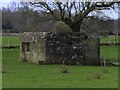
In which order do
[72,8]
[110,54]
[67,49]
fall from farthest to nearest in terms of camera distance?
[110,54]
[72,8]
[67,49]

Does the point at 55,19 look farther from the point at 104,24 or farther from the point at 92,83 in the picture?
the point at 92,83

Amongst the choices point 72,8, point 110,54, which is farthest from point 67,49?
point 110,54

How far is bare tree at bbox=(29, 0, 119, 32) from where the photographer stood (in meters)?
29.0

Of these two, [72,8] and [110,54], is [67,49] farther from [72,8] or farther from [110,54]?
[110,54]

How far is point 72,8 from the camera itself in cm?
3017

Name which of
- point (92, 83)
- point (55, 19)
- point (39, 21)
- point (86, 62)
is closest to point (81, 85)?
point (92, 83)

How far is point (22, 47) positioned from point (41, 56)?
11.9ft

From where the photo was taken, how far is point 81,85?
45.1 ft

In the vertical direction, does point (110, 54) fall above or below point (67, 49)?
below

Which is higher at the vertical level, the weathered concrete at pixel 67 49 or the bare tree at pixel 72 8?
the bare tree at pixel 72 8

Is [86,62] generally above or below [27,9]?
below

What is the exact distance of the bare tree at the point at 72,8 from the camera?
29.0 m

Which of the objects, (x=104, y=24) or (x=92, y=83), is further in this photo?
(x=104, y=24)

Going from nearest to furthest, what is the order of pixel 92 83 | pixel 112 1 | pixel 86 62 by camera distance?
pixel 92 83 < pixel 86 62 < pixel 112 1
